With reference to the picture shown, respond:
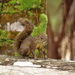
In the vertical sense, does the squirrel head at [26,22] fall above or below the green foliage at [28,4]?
below

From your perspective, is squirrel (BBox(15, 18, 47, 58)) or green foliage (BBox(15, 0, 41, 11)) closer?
squirrel (BBox(15, 18, 47, 58))

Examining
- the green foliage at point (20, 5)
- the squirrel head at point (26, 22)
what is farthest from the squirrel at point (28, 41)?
the green foliage at point (20, 5)

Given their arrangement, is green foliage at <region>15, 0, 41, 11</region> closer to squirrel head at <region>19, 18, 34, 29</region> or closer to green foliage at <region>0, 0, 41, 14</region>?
green foliage at <region>0, 0, 41, 14</region>

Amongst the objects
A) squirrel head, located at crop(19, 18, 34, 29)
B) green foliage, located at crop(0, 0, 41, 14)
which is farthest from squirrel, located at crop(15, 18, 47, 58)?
green foliage, located at crop(0, 0, 41, 14)

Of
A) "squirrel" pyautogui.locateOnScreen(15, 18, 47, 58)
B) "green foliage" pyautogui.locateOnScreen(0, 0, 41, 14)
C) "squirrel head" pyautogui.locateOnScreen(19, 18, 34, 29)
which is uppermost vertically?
"green foliage" pyautogui.locateOnScreen(0, 0, 41, 14)

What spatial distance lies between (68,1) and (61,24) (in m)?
0.18

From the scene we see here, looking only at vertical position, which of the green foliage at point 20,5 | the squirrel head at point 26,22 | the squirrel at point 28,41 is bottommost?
the squirrel at point 28,41

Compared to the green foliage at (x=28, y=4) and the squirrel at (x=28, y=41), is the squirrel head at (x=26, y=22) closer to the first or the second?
the squirrel at (x=28, y=41)

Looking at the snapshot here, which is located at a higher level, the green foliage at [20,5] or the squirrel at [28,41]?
the green foliage at [20,5]

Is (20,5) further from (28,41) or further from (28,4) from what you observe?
(28,41)

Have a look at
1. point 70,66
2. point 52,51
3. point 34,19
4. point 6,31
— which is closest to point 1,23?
point 6,31

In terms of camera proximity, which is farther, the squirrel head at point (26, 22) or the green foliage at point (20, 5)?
the green foliage at point (20, 5)

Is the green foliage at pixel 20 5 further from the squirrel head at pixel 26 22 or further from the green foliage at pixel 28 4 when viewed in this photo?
the squirrel head at pixel 26 22

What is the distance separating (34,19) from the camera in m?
2.50
